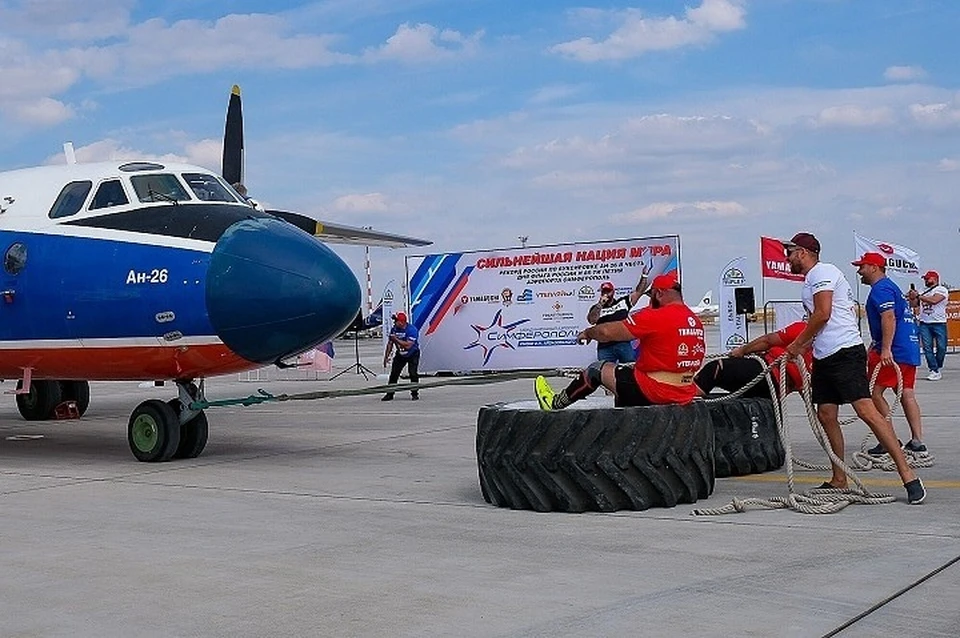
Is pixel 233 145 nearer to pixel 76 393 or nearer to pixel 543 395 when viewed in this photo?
pixel 76 393

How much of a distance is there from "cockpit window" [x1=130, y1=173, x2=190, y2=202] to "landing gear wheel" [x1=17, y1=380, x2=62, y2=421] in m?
7.26

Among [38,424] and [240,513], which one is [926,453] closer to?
[240,513]

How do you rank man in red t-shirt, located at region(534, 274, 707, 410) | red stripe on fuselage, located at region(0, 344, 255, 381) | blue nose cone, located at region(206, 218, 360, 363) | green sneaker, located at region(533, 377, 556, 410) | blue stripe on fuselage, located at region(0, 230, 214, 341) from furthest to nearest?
red stripe on fuselage, located at region(0, 344, 255, 381), blue stripe on fuselage, located at region(0, 230, 214, 341), blue nose cone, located at region(206, 218, 360, 363), green sneaker, located at region(533, 377, 556, 410), man in red t-shirt, located at region(534, 274, 707, 410)

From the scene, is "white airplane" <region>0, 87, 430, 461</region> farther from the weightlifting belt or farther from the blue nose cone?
the weightlifting belt

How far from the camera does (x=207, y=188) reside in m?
11.8

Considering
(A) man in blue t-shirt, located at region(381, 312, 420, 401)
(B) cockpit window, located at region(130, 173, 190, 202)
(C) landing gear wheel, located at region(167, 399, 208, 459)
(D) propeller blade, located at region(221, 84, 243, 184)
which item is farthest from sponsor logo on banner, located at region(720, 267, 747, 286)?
(B) cockpit window, located at region(130, 173, 190, 202)

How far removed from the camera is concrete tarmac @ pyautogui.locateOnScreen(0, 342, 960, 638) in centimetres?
528

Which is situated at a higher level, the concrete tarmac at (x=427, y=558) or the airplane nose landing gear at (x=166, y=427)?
the airplane nose landing gear at (x=166, y=427)

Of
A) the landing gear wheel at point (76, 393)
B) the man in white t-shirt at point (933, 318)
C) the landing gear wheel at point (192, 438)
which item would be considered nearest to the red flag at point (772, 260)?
the man in white t-shirt at point (933, 318)

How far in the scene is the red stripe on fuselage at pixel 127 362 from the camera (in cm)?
1100

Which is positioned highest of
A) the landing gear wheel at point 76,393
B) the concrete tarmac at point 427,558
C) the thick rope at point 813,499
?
the landing gear wheel at point 76,393

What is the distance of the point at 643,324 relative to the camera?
8.30 meters

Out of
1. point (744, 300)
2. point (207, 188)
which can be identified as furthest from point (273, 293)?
point (744, 300)

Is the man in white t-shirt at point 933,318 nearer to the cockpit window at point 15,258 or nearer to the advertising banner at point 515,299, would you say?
the advertising banner at point 515,299
